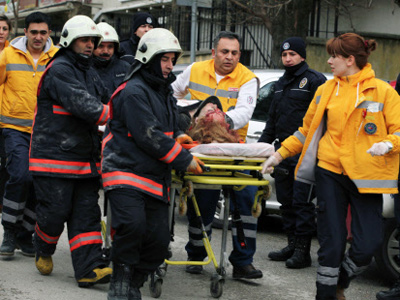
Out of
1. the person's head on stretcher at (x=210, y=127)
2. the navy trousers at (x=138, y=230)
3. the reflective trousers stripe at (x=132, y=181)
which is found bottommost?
the navy trousers at (x=138, y=230)

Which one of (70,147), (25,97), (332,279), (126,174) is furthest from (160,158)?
(25,97)

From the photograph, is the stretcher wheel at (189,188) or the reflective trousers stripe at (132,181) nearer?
the reflective trousers stripe at (132,181)

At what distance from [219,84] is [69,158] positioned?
61.3 inches

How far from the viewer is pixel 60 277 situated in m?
6.54

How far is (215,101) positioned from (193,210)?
1041 millimetres

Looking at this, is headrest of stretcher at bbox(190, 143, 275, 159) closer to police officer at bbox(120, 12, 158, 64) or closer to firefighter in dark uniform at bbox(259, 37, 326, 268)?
firefighter in dark uniform at bbox(259, 37, 326, 268)

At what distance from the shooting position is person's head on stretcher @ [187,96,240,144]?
615 cm

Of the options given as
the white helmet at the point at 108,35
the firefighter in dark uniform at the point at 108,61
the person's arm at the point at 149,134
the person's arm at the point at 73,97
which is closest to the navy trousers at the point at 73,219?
the person's arm at the point at 73,97

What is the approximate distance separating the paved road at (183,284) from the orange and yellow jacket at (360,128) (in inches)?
50.8

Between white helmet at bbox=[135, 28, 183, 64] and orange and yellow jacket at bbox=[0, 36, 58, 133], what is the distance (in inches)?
71.5

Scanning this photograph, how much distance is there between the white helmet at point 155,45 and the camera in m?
5.63

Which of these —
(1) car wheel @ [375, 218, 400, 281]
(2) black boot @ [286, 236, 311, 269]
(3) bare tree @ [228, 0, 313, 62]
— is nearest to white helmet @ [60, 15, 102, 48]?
(2) black boot @ [286, 236, 311, 269]

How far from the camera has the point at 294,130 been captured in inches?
303

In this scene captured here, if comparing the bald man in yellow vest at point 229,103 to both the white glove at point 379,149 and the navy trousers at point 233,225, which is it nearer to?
the navy trousers at point 233,225
